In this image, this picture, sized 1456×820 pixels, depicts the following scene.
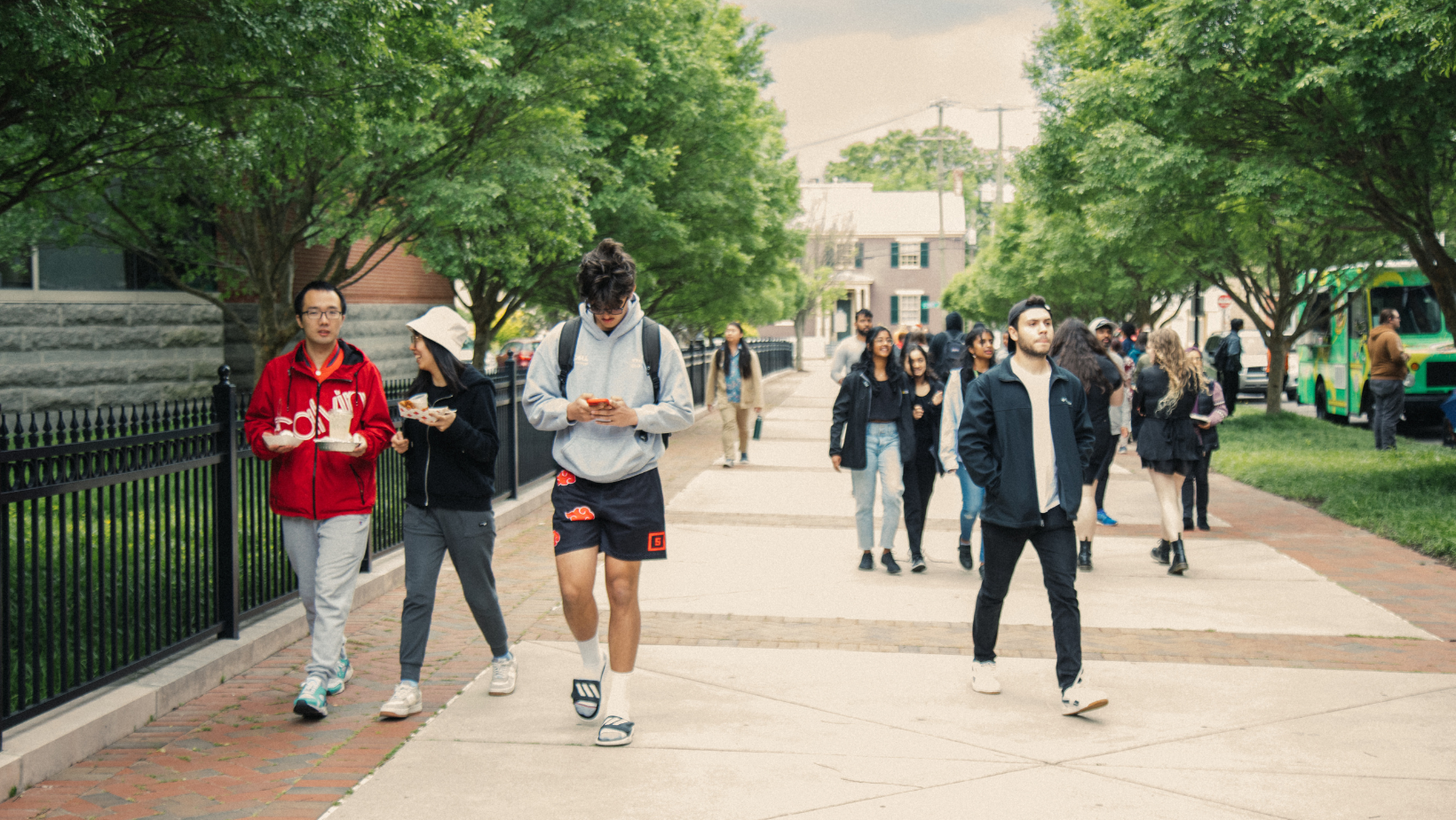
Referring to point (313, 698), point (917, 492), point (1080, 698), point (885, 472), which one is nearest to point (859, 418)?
point (885, 472)

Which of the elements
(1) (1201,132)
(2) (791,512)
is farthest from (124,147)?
(1) (1201,132)

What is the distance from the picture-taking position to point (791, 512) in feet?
39.5

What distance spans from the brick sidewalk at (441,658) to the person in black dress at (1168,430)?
117 cm

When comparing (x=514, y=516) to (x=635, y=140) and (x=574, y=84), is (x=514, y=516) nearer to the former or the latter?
(x=574, y=84)

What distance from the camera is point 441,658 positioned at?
21.1ft

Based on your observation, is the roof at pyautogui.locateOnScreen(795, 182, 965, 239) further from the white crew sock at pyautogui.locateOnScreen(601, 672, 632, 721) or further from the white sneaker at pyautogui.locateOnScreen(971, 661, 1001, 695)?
the white crew sock at pyautogui.locateOnScreen(601, 672, 632, 721)

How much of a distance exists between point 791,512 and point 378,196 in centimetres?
535

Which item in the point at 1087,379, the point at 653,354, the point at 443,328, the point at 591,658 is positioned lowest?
the point at 591,658

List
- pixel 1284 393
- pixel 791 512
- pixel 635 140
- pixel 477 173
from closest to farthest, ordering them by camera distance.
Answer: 1. pixel 791 512
2. pixel 477 173
3. pixel 635 140
4. pixel 1284 393

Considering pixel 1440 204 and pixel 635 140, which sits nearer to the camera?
pixel 1440 204

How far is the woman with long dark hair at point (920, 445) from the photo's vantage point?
9.08 m

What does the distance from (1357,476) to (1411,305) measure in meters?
10.8

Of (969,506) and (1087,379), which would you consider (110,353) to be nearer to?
(969,506)

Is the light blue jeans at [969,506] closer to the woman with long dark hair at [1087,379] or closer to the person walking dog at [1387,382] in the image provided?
the woman with long dark hair at [1087,379]
